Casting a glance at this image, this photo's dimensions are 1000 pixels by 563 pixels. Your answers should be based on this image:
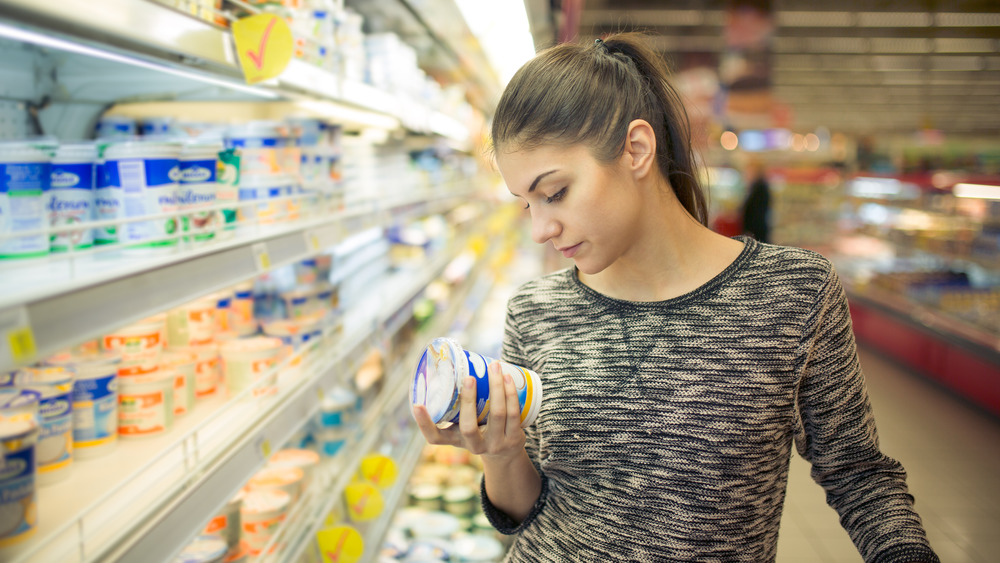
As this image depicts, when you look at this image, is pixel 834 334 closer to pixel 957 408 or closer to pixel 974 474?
pixel 974 474

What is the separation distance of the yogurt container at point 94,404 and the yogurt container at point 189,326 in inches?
13.7

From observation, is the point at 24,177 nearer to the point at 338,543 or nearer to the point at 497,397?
the point at 497,397

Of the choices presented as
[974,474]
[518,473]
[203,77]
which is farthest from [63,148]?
[974,474]

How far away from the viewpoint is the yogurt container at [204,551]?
4.39 feet

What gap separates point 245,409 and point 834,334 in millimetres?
1158

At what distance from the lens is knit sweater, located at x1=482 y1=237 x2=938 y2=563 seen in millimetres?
1031

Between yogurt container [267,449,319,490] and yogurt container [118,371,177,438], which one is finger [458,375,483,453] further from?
yogurt container [267,449,319,490]

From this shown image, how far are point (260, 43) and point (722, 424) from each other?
3.36ft

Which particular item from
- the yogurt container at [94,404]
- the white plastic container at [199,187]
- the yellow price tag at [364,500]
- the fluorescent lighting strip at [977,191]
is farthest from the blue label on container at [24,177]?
the fluorescent lighting strip at [977,191]

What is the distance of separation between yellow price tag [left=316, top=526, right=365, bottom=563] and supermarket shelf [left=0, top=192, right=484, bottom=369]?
68 cm

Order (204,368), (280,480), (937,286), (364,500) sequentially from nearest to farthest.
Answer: (204,368)
(280,480)
(364,500)
(937,286)

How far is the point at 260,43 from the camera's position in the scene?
1.17 metres

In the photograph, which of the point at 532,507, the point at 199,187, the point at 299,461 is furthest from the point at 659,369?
the point at 299,461

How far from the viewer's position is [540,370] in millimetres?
1192
